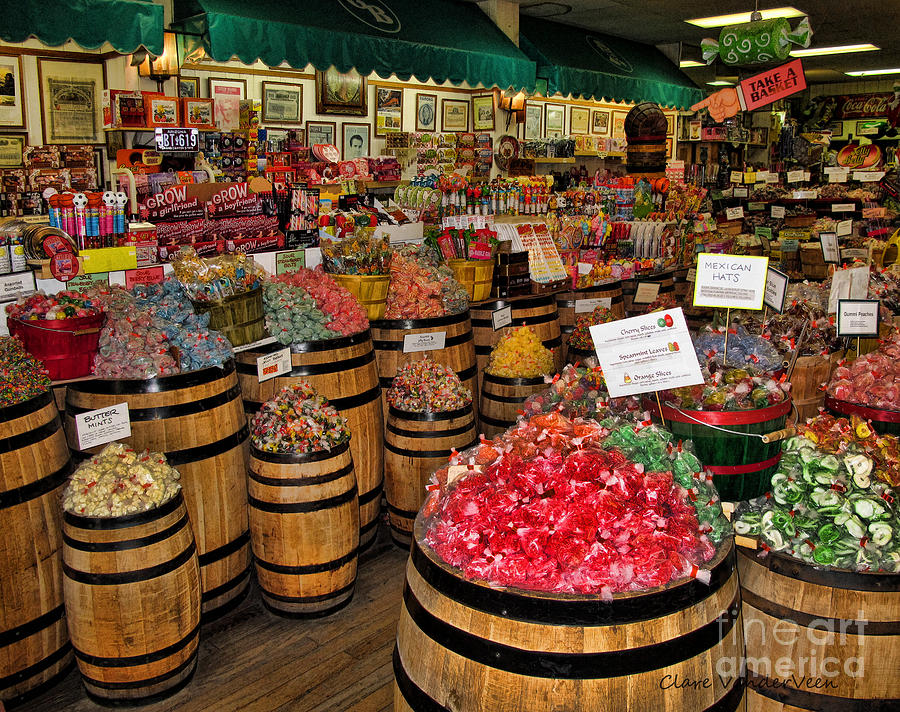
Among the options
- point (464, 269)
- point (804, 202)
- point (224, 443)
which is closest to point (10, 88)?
point (464, 269)

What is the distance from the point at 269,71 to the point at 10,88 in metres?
2.59

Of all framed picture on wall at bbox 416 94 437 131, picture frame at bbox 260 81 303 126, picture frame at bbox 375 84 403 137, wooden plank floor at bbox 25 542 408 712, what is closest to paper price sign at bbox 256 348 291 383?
wooden plank floor at bbox 25 542 408 712

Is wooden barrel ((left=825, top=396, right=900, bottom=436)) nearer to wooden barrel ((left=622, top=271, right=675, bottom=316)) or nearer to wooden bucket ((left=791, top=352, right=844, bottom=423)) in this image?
wooden bucket ((left=791, top=352, right=844, bottom=423))

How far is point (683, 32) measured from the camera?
35.8 feet

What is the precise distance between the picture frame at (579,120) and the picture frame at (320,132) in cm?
493

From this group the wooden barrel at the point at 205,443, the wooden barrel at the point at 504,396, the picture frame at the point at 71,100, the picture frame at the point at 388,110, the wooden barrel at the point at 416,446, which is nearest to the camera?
the wooden barrel at the point at 205,443

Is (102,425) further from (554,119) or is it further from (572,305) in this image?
(554,119)

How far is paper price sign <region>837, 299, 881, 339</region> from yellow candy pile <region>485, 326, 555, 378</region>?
159 cm

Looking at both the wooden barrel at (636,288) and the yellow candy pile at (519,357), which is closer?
the yellow candy pile at (519,357)

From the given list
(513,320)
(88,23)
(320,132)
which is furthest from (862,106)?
(88,23)

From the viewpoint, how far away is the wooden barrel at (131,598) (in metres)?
2.54

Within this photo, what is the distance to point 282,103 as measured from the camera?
859 centimetres

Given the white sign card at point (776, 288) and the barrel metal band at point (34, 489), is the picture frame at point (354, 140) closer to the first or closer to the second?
the white sign card at point (776, 288)

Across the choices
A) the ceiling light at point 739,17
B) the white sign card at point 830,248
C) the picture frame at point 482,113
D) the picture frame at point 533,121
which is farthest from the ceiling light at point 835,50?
the white sign card at point 830,248
